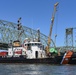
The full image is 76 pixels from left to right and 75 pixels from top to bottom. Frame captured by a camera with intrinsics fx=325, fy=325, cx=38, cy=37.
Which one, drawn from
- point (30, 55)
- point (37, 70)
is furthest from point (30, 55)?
point (37, 70)

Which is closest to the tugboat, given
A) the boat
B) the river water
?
the boat

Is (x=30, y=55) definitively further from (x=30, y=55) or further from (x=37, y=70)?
(x=37, y=70)

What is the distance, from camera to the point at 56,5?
115688mm

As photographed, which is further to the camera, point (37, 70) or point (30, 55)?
point (30, 55)

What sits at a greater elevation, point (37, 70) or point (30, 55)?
point (30, 55)

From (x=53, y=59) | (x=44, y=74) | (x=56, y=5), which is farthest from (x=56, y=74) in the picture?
(x=56, y=5)

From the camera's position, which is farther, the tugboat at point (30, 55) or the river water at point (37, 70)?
the tugboat at point (30, 55)

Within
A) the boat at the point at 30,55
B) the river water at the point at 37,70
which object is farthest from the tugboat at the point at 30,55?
the river water at the point at 37,70

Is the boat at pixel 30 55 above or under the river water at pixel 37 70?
above

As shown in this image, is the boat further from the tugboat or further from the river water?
the river water

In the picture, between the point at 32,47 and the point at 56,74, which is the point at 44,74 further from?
the point at 32,47

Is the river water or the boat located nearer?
the river water

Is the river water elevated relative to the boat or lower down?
lower down

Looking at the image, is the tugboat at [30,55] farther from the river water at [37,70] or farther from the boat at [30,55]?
the river water at [37,70]
